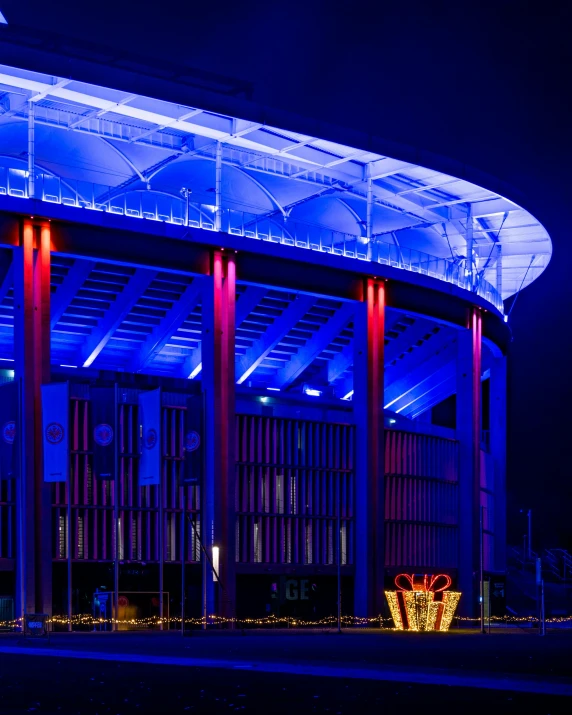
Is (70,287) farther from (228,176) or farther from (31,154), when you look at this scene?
(228,176)

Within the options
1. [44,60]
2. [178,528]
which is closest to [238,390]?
[178,528]

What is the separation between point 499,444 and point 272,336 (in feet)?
66.9

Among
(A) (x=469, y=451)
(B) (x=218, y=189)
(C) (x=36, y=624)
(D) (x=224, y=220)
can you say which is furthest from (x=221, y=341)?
(A) (x=469, y=451)

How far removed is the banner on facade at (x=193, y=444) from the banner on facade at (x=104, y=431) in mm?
3070

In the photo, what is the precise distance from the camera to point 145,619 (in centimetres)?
5312

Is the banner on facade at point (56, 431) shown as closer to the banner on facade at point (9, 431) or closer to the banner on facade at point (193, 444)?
the banner on facade at point (9, 431)

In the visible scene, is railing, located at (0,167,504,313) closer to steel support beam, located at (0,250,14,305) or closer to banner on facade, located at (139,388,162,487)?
steel support beam, located at (0,250,14,305)

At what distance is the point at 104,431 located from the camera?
4397 centimetres

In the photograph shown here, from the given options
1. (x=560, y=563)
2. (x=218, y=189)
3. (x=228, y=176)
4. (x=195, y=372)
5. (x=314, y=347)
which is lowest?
(x=560, y=563)

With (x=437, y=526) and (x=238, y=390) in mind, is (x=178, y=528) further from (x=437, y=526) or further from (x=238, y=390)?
(x=437, y=526)

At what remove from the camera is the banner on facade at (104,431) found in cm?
4372

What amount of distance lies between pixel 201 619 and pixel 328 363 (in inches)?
861

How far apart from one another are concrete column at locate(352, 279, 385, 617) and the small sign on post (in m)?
22.5

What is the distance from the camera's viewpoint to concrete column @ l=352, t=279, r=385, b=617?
59.6 metres
